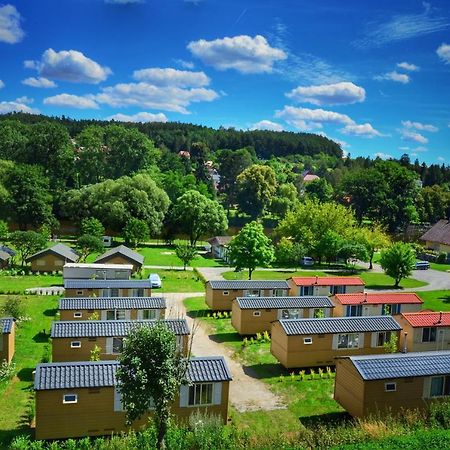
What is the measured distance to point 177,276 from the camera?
5284 cm

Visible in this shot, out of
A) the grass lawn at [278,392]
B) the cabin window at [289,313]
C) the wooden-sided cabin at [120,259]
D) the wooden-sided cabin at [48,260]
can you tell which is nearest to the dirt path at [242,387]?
the grass lawn at [278,392]

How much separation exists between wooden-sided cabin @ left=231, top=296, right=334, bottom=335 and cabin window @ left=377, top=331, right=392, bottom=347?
532 centimetres

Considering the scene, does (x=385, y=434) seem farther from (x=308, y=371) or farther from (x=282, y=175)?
(x=282, y=175)

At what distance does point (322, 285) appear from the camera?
43.9m

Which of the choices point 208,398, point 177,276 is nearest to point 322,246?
point 177,276

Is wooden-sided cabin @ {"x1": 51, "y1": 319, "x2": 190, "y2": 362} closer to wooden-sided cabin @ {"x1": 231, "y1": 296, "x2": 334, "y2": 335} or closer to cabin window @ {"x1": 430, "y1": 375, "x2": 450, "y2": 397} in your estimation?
wooden-sided cabin @ {"x1": 231, "y1": 296, "x2": 334, "y2": 335}

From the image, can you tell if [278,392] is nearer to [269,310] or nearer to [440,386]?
[440,386]

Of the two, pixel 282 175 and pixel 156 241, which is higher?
pixel 282 175

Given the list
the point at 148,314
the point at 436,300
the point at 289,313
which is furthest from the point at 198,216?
the point at 148,314

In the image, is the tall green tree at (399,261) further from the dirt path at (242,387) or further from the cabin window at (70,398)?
the cabin window at (70,398)

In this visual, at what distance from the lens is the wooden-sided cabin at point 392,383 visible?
2205 centimetres

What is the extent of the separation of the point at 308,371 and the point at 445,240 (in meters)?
55.0

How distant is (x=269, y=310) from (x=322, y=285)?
10.8 m

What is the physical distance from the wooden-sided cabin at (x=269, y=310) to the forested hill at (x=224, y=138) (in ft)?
392
